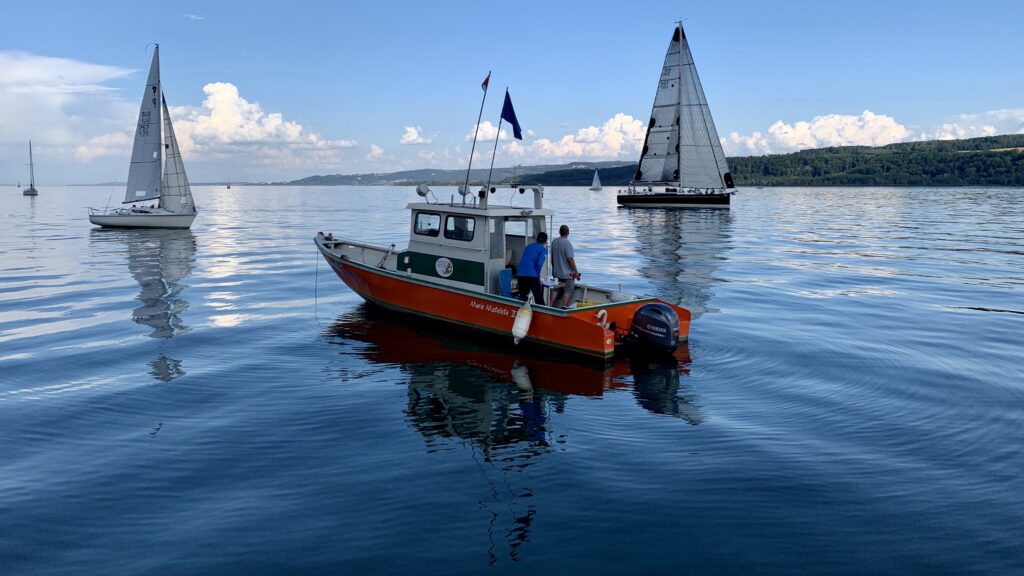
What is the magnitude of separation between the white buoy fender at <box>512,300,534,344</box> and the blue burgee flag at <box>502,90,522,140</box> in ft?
13.9

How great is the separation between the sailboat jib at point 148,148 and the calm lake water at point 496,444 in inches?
1184

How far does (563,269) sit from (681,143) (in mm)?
58817

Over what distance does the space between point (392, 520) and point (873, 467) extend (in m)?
5.87

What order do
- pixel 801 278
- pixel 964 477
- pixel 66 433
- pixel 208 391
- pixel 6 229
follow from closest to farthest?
1. pixel 964 477
2. pixel 66 433
3. pixel 208 391
4. pixel 801 278
5. pixel 6 229

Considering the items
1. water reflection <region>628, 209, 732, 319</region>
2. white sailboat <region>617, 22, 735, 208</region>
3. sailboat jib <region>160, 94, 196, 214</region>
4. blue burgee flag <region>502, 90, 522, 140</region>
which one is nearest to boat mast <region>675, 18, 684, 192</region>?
white sailboat <region>617, 22, 735, 208</region>

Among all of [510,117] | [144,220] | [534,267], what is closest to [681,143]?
[144,220]

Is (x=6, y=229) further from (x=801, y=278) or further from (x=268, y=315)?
(x=801, y=278)

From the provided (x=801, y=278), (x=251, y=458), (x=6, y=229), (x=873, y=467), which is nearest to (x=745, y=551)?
(x=873, y=467)

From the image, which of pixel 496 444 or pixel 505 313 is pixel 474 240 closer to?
pixel 505 313

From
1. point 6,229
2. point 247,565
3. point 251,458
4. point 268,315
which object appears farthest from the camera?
point 6,229

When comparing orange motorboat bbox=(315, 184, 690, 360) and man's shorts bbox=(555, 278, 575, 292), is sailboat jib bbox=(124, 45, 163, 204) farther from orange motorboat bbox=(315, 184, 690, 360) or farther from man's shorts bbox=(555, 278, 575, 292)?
man's shorts bbox=(555, 278, 575, 292)

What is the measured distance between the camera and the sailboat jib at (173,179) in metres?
46.0

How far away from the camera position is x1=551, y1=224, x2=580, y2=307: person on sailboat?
14547mm

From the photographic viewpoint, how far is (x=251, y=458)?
8500mm
